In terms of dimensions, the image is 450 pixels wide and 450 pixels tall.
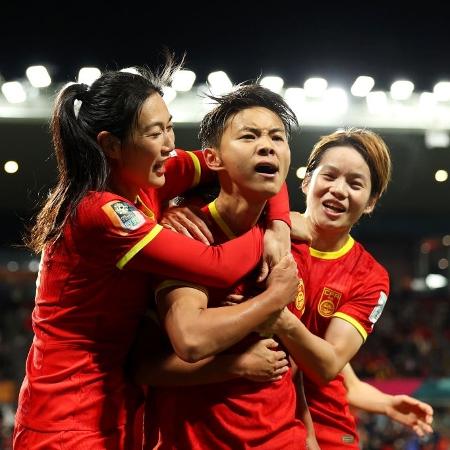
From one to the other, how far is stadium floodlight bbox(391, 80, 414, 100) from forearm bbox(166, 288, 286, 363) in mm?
9516

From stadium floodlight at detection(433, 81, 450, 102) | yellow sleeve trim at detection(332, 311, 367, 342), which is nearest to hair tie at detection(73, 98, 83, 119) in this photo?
yellow sleeve trim at detection(332, 311, 367, 342)

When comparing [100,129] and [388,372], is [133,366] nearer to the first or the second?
[100,129]

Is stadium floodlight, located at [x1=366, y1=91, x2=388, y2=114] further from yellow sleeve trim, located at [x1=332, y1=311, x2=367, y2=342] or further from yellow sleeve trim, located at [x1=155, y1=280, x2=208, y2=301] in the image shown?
yellow sleeve trim, located at [x1=155, y1=280, x2=208, y2=301]

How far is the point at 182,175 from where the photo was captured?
2.82 meters

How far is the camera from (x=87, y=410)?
2383 millimetres

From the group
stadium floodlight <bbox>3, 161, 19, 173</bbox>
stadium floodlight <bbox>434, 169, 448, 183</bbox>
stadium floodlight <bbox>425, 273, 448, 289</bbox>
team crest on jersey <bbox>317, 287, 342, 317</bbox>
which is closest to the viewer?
team crest on jersey <bbox>317, 287, 342, 317</bbox>

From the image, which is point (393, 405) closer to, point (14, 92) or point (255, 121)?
point (255, 121)

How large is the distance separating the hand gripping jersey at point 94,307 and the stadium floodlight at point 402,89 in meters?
9.28

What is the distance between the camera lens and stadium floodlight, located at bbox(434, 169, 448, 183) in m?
13.0

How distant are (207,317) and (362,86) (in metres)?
9.58

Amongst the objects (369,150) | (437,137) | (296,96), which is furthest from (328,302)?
(437,137)

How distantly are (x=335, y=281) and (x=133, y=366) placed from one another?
2.94 feet

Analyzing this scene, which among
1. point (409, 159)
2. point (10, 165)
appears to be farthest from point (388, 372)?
point (10, 165)

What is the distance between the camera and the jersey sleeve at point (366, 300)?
9.37ft
